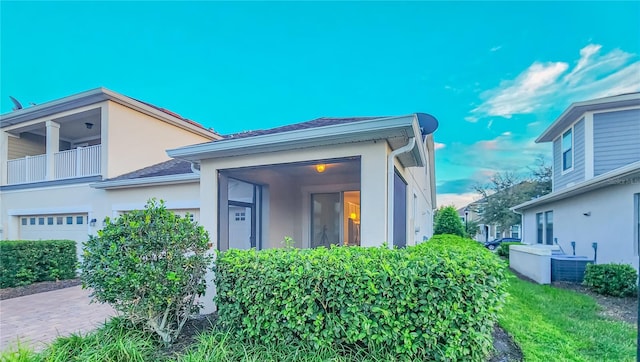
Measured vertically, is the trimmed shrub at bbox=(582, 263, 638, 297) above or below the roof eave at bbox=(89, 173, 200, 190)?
below

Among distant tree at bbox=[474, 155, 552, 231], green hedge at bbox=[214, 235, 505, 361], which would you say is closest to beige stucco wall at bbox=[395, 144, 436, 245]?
green hedge at bbox=[214, 235, 505, 361]

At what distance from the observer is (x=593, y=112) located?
1100 centimetres

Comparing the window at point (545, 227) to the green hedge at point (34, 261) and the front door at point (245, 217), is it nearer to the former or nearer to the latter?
the front door at point (245, 217)

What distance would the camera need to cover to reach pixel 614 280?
22.3 feet

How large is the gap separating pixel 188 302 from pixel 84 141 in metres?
13.3

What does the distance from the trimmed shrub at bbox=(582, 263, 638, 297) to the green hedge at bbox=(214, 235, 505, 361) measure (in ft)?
19.0

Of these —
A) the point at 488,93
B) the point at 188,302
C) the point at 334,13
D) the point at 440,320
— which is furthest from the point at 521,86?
the point at 188,302

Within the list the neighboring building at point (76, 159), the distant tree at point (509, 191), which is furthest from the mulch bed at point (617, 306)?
the distant tree at point (509, 191)

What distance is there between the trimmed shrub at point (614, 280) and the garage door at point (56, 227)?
14.3 meters

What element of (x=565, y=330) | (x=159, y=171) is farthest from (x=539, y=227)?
(x=159, y=171)

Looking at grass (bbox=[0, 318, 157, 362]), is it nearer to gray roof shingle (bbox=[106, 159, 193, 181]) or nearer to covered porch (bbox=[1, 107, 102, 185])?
gray roof shingle (bbox=[106, 159, 193, 181])

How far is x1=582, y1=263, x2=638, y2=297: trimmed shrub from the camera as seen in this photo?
6.68 m

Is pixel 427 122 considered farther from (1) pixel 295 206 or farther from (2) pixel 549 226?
(2) pixel 549 226

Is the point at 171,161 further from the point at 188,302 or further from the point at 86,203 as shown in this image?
the point at 188,302
